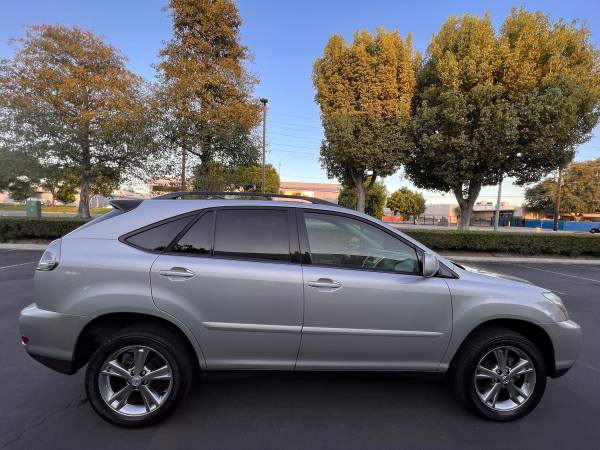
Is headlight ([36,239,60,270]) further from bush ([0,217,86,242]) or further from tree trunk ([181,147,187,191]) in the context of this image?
tree trunk ([181,147,187,191])

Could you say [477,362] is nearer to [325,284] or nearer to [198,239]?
[325,284]

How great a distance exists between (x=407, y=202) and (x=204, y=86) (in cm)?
5600

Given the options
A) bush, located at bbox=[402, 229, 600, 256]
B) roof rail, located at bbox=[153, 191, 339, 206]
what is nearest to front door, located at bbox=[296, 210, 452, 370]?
roof rail, located at bbox=[153, 191, 339, 206]

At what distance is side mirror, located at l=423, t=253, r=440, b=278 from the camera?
2.68 meters

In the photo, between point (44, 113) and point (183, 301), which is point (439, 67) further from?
point (44, 113)

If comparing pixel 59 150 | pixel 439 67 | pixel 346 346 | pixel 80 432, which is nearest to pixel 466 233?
pixel 439 67

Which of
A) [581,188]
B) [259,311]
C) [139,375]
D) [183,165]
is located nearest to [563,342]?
[259,311]

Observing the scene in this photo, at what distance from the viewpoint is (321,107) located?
16266 millimetres

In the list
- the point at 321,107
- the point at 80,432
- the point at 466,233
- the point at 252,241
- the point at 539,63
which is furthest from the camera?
the point at 321,107

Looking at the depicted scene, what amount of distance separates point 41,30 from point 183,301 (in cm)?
1803

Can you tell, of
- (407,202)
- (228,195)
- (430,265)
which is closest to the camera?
(430,265)

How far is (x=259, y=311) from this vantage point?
8.52 ft

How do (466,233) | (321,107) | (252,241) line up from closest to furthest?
1. (252,241)
2. (466,233)
3. (321,107)

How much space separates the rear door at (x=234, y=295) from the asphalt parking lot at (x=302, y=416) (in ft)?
1.56
